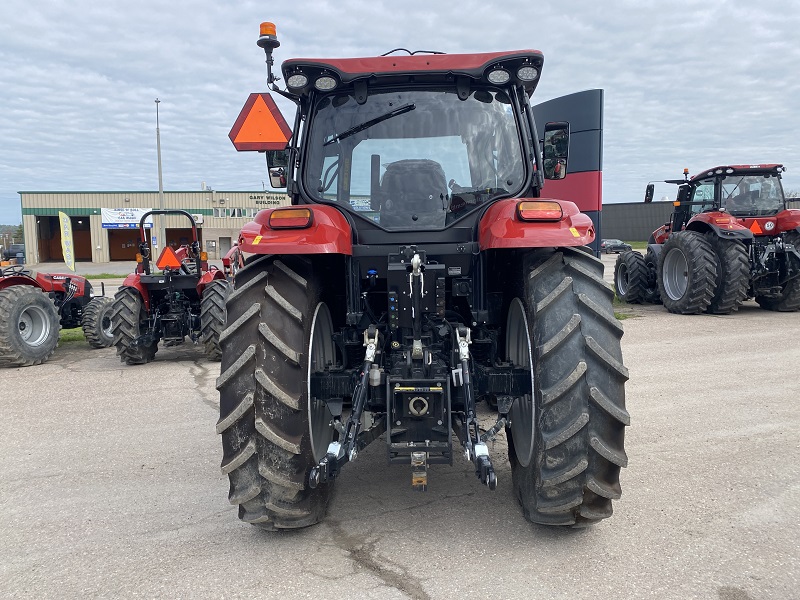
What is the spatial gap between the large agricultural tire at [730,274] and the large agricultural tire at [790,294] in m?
0.82

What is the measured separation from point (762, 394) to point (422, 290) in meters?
4.54

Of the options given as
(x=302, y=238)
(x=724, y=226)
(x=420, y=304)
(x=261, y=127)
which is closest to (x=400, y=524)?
(x=420, y=304)

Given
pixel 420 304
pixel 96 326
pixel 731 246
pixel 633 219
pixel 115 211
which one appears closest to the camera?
pixel 420 304

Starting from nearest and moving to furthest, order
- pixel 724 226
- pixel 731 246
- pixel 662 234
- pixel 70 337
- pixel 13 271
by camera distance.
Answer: pixel 13 271, pixel 731 246, pixel 724 226, pixel 70 337, pixel 662 234

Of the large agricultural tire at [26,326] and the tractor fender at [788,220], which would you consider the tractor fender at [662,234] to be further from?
the large agricultural tire at [26,326]

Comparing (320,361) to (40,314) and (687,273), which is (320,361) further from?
(687,273)

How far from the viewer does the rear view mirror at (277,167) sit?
15.3 ft

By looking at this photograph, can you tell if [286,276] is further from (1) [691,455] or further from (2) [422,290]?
(1) [691,455]

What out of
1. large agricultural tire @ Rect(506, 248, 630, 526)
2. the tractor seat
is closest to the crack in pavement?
large agricultural tire @ Rect(506, 248, 630, 526)

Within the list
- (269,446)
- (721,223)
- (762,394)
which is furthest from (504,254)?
(721,223)

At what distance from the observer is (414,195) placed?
3.86 meters

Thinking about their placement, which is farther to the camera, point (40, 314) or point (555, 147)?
point (40, 314)

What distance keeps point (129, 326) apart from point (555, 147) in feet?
21.8

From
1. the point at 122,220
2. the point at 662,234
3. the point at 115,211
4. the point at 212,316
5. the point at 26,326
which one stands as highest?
the point at 115,211
